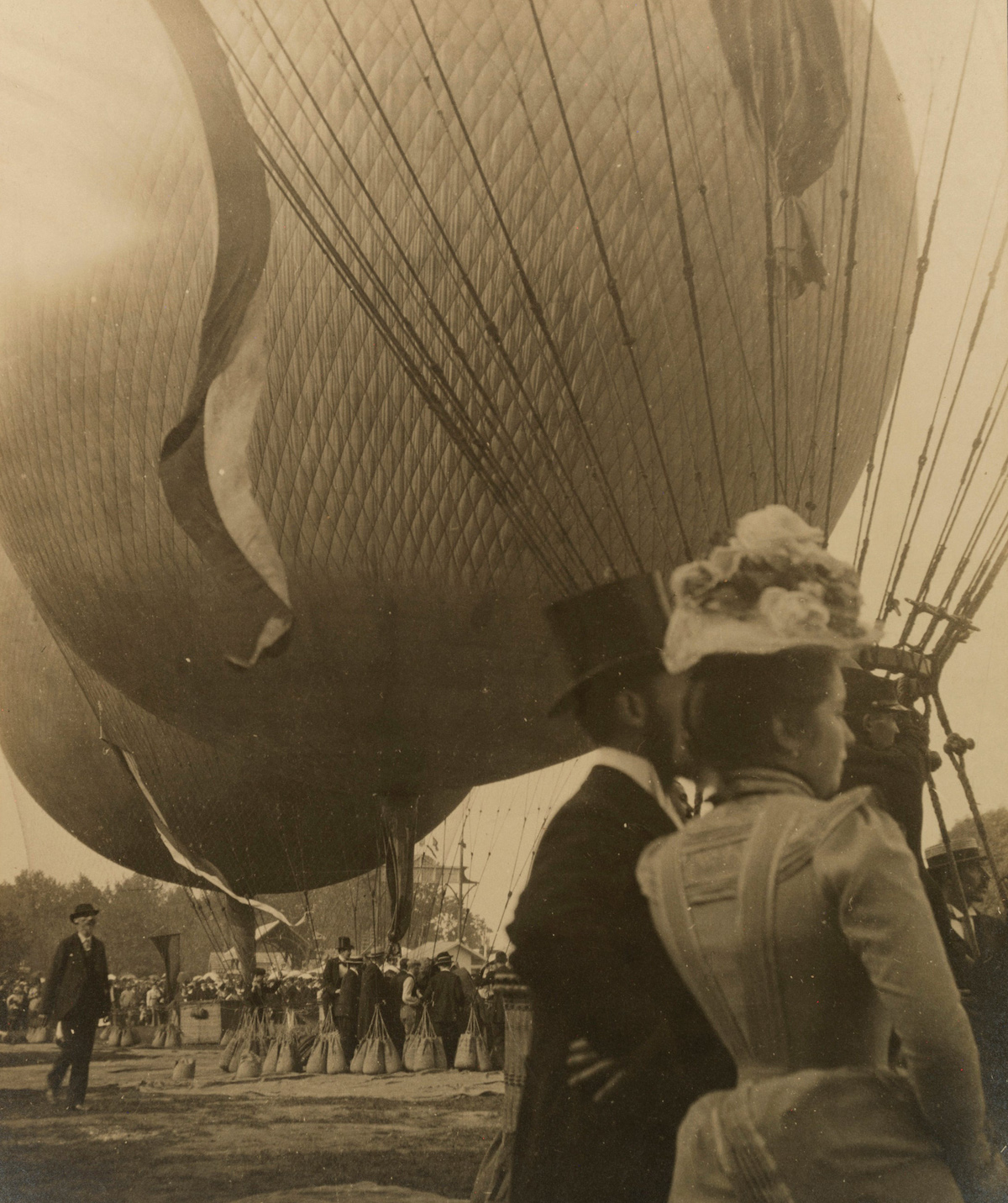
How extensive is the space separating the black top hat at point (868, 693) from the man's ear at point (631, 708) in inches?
16.7

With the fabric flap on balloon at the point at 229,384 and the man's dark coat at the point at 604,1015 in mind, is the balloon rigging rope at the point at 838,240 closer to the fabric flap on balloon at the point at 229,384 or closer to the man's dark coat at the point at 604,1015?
the man's dark coat at the point at 604,1015

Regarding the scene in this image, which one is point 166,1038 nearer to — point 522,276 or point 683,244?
point 522,276

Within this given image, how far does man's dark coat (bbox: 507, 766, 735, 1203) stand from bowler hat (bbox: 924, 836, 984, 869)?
0.64 m

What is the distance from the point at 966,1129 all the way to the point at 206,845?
85.7 inches

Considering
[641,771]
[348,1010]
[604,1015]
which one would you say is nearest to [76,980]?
[348,1010]

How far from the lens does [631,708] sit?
244 centimetres

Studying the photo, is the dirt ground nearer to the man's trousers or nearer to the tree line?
the man's trousers

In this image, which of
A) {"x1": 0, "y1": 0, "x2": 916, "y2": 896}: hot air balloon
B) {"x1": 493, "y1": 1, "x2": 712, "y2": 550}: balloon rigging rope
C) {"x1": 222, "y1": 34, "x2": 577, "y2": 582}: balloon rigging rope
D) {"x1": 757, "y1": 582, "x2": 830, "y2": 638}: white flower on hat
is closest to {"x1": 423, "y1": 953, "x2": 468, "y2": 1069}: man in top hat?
{"x1": 0, "y1": 0, "x2": 916, "y2": 896}: hot air balloon

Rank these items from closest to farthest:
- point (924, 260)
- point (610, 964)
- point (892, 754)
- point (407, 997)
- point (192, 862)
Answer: point (610, 964) < point (892, 754) < point (924, 260) < point (407, 997) < point (192, 862)

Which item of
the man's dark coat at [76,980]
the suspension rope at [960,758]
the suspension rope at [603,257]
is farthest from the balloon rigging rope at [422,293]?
the man's dark coat at [76,980]

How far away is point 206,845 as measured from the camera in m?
3.42

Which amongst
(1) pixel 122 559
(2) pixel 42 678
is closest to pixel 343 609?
(1) pixel 122 559

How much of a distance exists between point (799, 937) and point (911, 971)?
0.72 ft

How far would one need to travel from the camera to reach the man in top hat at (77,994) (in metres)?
3.16
